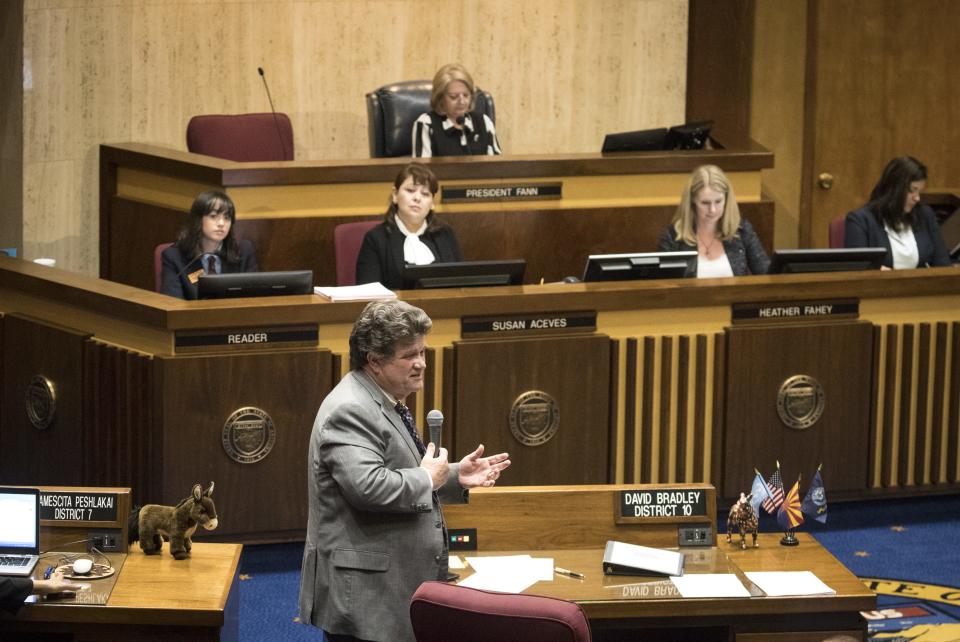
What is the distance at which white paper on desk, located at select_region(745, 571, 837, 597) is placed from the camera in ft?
13.1

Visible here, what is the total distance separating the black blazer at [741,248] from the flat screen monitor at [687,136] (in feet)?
3.85

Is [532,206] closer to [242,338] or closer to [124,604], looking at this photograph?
[242,338]

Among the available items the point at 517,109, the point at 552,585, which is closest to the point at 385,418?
the point at 552,585

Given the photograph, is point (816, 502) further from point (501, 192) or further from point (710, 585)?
point (501, 192)

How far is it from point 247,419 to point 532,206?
8.38 feet

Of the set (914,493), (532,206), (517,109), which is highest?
(517,109)

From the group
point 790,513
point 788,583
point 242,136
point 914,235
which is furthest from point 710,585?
point 242,136

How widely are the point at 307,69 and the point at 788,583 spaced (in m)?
6.00

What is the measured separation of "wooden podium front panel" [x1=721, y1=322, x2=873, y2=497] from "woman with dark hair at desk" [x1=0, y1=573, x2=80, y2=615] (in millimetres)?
2971

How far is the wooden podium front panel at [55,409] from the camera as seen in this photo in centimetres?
560

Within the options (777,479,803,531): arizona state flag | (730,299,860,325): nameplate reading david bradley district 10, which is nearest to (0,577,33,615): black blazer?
(777,479,803,531): arizona state flag

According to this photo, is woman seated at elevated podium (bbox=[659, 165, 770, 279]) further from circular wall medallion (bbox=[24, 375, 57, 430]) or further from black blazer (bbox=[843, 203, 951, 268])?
circular wall medallion (bbox=[24, 375, 57, 430])

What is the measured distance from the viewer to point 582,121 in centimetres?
998

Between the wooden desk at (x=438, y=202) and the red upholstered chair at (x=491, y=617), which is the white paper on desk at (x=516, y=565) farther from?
the wooden desk at (x=438, y=202)
